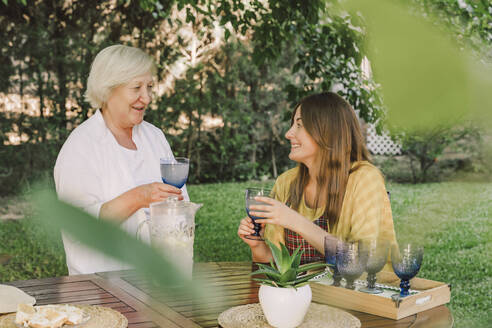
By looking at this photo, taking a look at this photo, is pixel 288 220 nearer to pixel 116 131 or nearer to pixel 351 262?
pixel 351 262

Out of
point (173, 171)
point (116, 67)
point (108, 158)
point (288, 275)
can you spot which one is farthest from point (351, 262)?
point (116, 67)

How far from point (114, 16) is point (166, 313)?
607 cm

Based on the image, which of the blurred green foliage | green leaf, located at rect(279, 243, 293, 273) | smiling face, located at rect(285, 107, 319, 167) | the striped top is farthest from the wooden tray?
the blurred green foliage

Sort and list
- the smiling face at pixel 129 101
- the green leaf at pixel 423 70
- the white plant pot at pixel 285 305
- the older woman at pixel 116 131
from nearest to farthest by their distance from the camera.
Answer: the green leaf at pixel 423 70 < the white plant pot at pixel 285 305 < the older woman at pixel 116 131 < the smiling face at pixel 129 101

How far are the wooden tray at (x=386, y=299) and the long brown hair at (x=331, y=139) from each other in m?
0.76

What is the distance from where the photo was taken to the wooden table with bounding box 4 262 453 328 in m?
1.35

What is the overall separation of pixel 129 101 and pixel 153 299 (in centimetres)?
106

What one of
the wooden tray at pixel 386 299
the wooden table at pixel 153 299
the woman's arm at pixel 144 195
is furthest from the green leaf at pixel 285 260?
the woman's arm at pixel 144 195

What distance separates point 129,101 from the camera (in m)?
2.32

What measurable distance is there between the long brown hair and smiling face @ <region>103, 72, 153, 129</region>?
0.71m

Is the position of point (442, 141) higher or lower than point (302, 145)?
higher

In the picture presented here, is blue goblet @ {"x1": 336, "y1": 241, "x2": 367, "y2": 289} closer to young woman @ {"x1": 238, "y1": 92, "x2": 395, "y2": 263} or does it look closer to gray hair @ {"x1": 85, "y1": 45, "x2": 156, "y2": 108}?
young woman @ {"x1": 238, "y1": 92, "x2": 395, "y2": 263}

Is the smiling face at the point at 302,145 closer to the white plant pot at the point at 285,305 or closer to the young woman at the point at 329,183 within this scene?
the young woman at the point at 329,183

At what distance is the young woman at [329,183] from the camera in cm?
212
